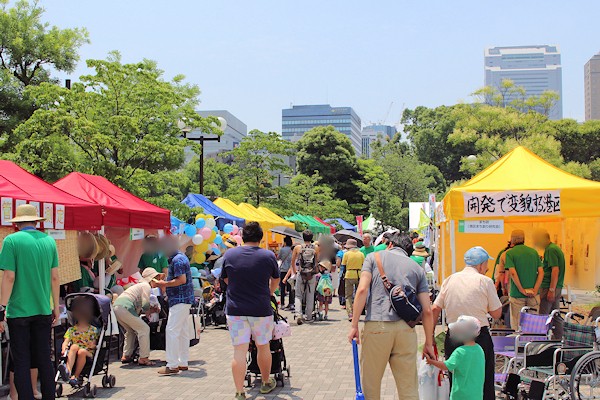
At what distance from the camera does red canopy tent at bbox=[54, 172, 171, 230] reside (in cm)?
1031

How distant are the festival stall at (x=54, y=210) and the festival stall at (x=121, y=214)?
0.52 metres

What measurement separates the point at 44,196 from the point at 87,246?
1836mm

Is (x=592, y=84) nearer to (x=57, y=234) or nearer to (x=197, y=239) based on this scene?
(x=197, y=239)

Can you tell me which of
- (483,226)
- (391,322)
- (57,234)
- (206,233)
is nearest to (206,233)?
(206,233)

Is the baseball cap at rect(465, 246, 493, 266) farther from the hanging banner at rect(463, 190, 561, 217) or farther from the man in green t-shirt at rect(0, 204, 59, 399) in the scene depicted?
the man in green t-shirt at rect(0, 204, 59, 399)

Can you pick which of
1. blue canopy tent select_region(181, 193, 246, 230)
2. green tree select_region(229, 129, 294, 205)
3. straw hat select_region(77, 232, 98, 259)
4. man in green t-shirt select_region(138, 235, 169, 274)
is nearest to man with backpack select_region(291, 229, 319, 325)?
man in green t-shirt select_region(138, 235, 169, 274)

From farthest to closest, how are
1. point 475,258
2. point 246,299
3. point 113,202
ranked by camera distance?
point 113,202 < point 246,299 < point 475,258

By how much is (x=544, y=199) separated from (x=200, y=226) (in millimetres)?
8943

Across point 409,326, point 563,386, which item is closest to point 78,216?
point 409,326

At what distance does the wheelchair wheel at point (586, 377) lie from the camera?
636 centimetres

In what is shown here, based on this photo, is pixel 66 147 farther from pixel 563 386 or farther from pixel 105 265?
pixel 563 386

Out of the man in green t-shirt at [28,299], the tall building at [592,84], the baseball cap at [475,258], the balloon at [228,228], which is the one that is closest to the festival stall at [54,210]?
the man in green t-shirt at [28,299]

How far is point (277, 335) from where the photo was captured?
25.9ft

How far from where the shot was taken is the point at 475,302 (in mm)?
6188
